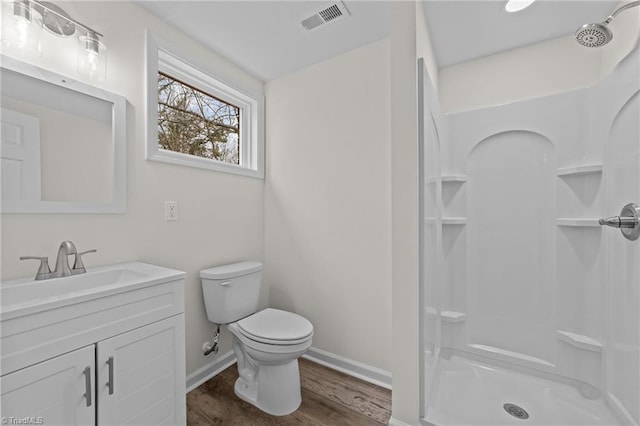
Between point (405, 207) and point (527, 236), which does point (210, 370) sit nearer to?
point (405, 207)

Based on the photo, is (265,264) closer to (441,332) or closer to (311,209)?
(311,209)

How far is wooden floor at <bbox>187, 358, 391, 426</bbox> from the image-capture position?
1.49 meters

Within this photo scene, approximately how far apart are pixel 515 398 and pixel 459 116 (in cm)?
178

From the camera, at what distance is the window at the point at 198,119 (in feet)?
5.30

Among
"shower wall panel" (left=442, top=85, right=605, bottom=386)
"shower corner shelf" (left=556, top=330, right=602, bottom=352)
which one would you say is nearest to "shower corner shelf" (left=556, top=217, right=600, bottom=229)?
"shower wall panel" (left=442, top=85, right=605, bottom=386)

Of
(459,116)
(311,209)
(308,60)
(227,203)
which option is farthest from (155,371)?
A: (459,116)

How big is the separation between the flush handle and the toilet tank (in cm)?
194

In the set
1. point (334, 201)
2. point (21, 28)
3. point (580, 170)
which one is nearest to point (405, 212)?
point (334, 201)

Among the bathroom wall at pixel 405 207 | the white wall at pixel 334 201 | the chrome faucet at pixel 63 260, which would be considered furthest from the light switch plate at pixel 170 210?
the bathroom wall at pixel 405 207

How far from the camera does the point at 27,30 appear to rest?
1.17 meters

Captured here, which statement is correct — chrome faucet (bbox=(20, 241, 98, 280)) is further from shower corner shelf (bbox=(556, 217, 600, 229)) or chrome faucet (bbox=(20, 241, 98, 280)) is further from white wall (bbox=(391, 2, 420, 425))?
shower corner shelf (bbox=(556, 217, 600, 229))

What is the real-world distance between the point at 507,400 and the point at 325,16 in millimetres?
2441

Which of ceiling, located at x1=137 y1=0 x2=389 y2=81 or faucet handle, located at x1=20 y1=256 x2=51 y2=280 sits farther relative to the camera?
ceiling, located at x1=137 y1=0 x2=389 y2=81

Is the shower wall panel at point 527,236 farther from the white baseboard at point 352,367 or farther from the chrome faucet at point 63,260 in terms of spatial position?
the chrome faucet at point 63,260
